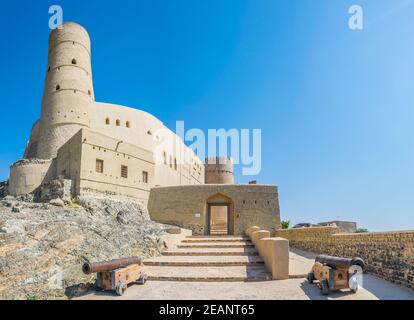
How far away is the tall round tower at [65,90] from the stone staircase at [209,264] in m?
12.6

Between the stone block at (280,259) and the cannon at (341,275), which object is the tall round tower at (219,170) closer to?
the stone block at (280,259)

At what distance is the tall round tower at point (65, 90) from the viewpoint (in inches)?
795

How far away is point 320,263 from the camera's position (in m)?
7.49

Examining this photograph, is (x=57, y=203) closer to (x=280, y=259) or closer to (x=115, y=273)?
(x=115, y=273)

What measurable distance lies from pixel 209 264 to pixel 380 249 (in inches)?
212

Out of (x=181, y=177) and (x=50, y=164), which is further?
(x=181, y=177)

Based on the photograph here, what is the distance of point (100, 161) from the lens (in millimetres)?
16422

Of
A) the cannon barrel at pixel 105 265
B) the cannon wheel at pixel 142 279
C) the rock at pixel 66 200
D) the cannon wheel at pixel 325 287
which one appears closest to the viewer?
the cannon wheel at pixel 325 287

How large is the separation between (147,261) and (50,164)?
11.6m

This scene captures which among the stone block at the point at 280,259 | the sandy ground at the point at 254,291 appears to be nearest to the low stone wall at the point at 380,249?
the sandy ground at the point at 254,291

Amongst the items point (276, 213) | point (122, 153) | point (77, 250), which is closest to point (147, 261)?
point (77, 250)
